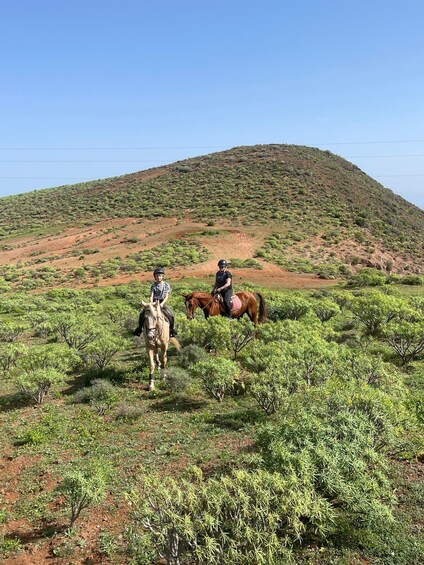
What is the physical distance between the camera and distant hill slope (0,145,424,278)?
48781mm

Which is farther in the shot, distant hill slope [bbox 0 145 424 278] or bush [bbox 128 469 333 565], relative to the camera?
distant hill slope [bbox 0 145 424 278]

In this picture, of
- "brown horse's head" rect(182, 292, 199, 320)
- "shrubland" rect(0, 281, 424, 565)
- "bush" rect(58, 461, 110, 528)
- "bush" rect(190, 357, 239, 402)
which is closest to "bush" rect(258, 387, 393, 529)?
"shrubland" rect(0, 281, 424, 565)

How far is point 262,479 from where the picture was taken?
4727 millimetres

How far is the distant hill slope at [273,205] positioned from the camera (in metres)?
48.8

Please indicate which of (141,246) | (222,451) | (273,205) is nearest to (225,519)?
(222,451)

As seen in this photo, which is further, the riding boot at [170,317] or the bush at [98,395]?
the riding boot at [170,317]

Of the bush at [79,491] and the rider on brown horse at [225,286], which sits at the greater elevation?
the rider on brown horse at [225,286]

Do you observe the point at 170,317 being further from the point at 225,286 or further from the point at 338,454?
the point at 338,454

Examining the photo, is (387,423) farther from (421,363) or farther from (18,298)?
(18,298)

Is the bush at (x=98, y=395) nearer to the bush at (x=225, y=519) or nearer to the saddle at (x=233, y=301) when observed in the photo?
the saddle at (x=233, y=301)

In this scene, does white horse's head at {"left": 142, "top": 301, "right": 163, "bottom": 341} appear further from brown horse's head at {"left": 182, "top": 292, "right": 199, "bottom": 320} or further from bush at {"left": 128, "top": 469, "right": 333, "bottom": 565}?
bush at {"left": 128, "top": 469, "right": 333, "bottom": 565}

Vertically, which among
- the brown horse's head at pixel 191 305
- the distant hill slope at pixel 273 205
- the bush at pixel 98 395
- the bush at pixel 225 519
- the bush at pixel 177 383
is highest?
the distant hill slope at pixel 273 205

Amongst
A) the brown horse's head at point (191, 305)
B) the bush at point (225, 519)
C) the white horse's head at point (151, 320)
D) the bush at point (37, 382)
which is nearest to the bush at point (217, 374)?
the white horse's head at point (151, 320)

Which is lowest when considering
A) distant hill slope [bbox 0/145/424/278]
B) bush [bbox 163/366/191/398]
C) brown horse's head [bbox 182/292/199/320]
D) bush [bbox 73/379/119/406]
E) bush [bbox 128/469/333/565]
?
bush [bbox 73/379/119/406]
